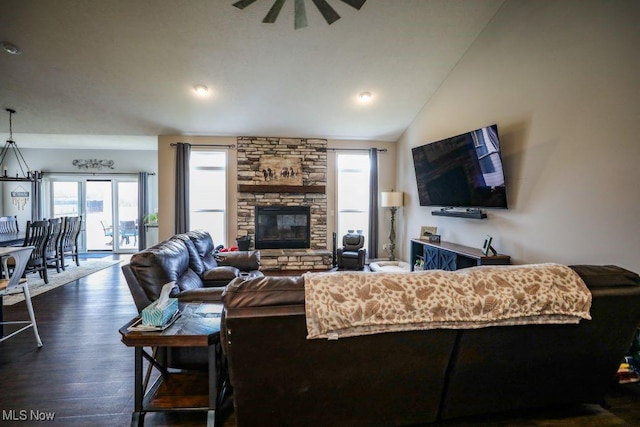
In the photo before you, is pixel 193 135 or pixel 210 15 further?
pixel 193 135

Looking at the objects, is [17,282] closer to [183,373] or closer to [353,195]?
[183,373]

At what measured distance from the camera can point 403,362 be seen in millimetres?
1338

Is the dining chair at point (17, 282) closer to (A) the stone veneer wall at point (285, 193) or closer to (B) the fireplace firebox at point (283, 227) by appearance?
(A) the stone veneer wall at point (285, 193)

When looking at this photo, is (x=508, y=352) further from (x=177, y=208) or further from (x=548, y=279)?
(x=177, y=208)

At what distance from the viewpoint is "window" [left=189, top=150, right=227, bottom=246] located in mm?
5691

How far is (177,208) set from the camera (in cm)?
543

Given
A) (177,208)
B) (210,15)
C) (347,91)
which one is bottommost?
(177,208)

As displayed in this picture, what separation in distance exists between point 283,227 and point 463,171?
355 cm

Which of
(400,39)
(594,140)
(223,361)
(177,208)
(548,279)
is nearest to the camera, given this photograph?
(548,279)

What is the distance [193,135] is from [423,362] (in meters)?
5.69

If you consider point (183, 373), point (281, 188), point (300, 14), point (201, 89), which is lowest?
point (183, 373)

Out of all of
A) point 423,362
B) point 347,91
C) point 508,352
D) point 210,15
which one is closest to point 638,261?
point 508,352

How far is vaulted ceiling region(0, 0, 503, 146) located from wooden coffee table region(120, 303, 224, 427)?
10.4 ft

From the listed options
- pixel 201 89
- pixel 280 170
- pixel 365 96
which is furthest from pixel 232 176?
pixel 365 96
